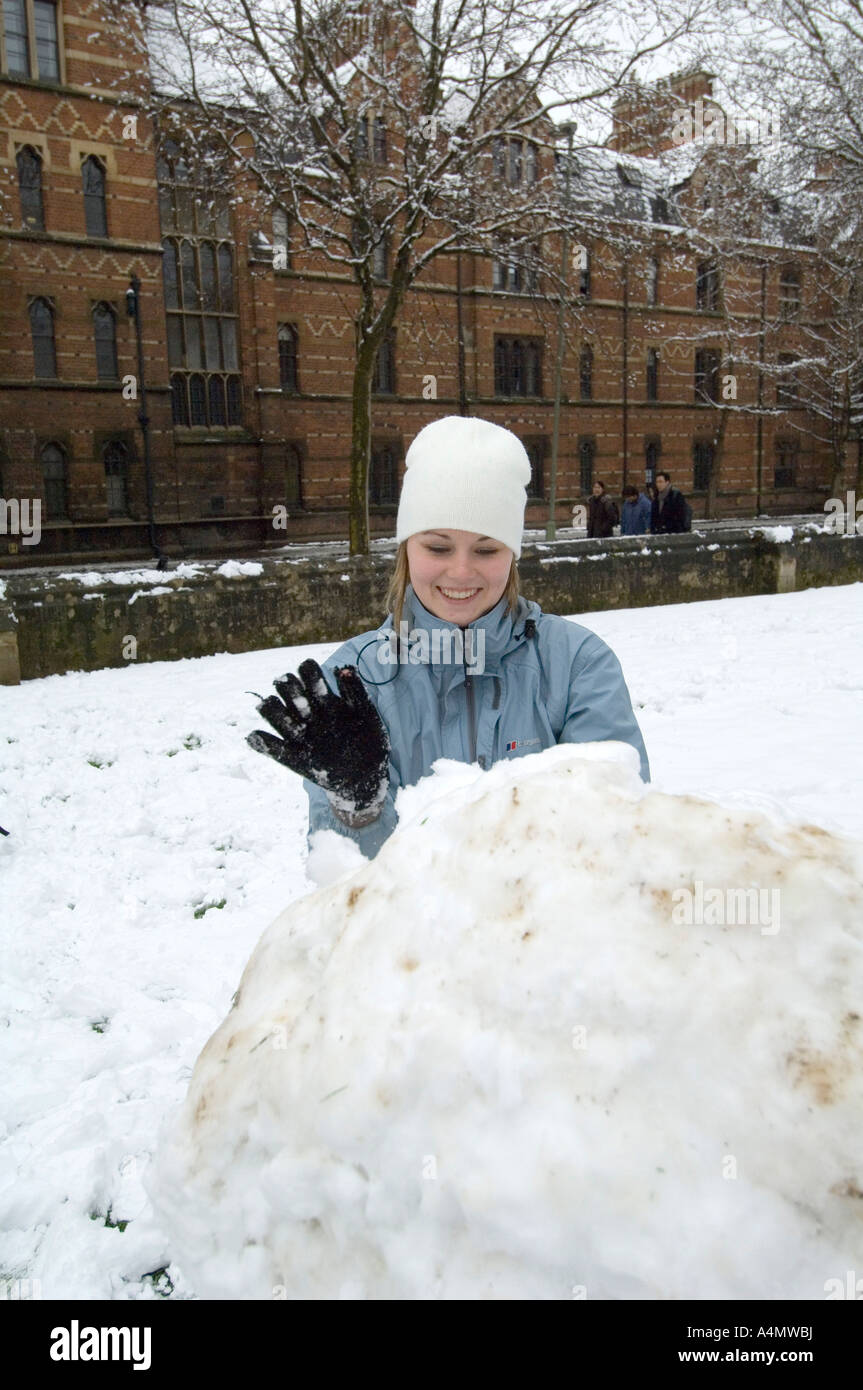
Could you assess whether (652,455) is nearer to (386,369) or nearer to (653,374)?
(653,374)

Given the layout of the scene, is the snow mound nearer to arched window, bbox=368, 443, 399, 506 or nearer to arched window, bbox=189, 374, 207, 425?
arched window, bbox=189, 374, 207, 425

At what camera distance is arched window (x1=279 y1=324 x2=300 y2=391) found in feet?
96.7

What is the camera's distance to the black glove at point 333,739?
2104 millimetres

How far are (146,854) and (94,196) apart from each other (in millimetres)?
25662

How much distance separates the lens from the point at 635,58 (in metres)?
12.8

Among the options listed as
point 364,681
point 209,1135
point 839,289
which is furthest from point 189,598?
point 839,289

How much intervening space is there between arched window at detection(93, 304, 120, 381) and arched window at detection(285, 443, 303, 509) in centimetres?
578

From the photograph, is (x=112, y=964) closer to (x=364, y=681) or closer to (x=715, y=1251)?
(x=364, y=681)

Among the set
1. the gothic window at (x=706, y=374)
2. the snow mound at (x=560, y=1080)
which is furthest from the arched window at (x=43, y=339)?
the snow mound at (x=560, y=1080)

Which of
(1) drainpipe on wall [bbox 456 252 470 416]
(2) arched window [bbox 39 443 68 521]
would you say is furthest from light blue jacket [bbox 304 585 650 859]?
(1) drainpipe on wall [bbox 456 252 470 416]

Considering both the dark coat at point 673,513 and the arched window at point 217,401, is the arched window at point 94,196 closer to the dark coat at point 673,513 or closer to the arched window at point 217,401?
the arched window at point 217,401

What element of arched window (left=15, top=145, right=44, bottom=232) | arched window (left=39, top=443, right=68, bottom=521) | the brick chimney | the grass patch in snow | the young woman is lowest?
the grass patch in snow

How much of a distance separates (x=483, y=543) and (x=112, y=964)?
2.55 metres

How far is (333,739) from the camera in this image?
211 cm
